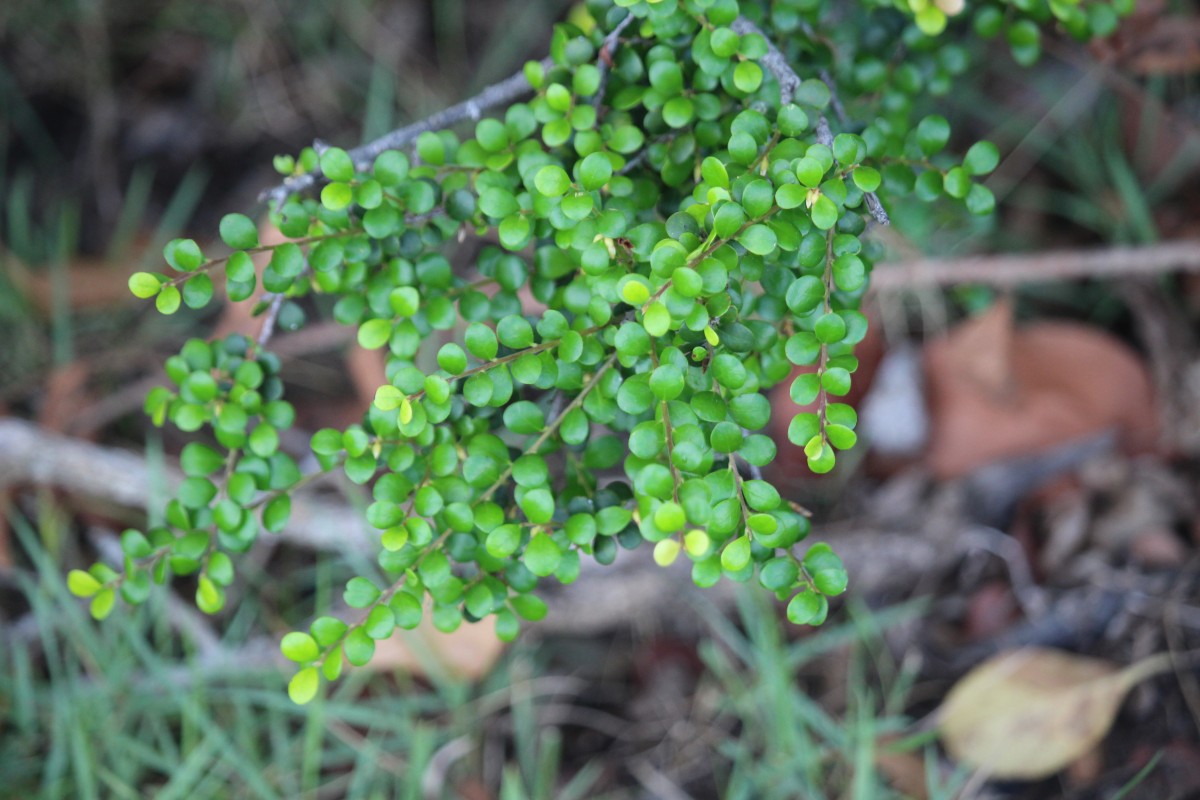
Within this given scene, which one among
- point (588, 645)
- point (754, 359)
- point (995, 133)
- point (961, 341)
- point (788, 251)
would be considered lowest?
point (588, 645)

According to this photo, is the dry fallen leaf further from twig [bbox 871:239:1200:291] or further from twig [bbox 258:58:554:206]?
twig [bbox 258:58:554:206]

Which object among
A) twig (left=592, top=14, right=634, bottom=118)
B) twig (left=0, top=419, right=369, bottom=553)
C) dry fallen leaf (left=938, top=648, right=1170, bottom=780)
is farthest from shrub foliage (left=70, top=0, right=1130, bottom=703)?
dry fallen leaf (left=938, top=648, right=1170, bottom=780)

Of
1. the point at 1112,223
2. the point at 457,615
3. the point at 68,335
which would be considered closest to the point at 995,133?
the point at 1112,223

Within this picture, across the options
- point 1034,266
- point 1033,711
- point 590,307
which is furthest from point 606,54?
point 1033,711

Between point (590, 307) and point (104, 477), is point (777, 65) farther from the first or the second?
point (104, 477)

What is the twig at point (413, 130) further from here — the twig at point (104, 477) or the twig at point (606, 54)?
the twig at point (104, 477)

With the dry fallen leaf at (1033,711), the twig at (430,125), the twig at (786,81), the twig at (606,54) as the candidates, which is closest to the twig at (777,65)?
the twig at (786,81)

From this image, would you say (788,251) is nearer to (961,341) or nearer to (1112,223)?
(961,341)
